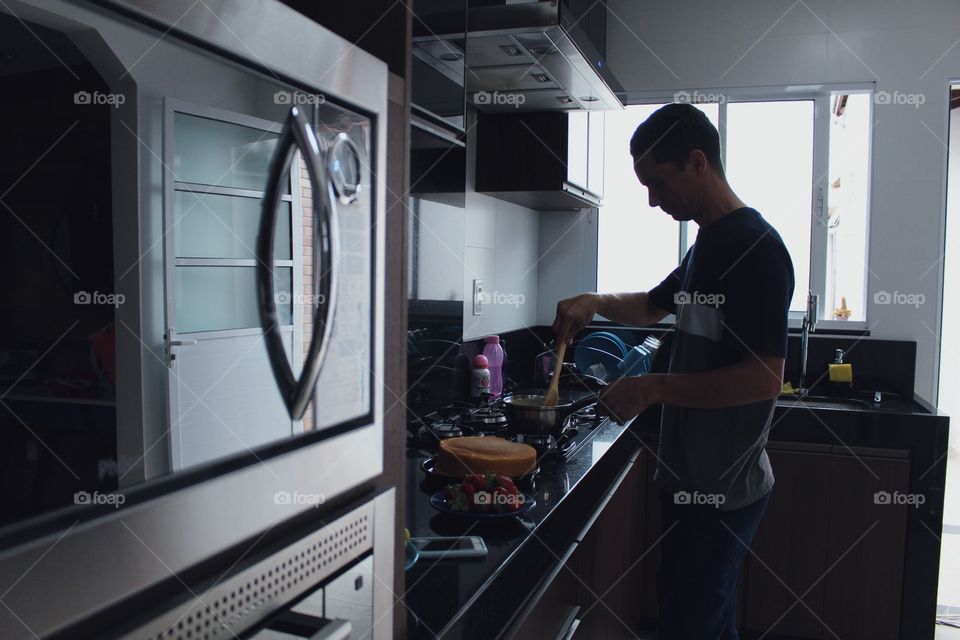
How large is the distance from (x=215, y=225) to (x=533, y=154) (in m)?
2.27

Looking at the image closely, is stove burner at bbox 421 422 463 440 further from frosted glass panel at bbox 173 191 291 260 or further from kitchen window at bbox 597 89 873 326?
kitchen window at bbox 597 89 873 326

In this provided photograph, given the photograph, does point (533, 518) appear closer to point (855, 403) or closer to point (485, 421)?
point (485, 421)

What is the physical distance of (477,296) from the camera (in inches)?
112

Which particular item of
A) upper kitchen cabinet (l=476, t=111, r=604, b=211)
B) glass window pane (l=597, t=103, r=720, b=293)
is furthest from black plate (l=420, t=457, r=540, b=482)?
glass window pane (l=597, t=103, r=720, b=293)

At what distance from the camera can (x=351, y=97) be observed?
0.71 m

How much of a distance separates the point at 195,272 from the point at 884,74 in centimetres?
337

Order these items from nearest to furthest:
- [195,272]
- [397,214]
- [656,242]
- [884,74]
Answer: [195,272] < [397,214] < [884,74] < [656,242]

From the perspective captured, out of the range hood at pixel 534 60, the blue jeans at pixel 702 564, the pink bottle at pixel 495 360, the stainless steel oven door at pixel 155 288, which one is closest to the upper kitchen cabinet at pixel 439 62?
the range hood at pixel 534 60

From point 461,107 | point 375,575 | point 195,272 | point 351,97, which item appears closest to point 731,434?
point 461,107

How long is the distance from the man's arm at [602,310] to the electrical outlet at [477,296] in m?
0.60

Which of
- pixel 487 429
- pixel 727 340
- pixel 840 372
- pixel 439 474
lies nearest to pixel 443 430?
pixel 487 429

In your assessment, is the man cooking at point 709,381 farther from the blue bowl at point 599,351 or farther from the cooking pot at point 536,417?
the blue bowl at point 599,351

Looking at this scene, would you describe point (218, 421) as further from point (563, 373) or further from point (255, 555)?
point (563, 373)

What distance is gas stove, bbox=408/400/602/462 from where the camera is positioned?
1930 mm
